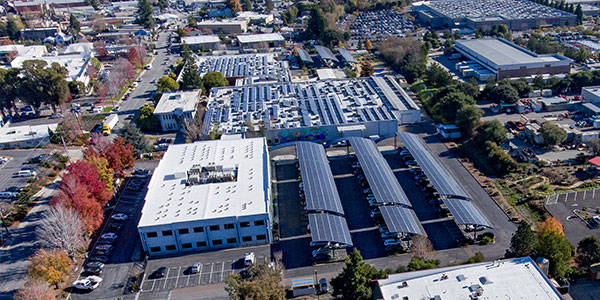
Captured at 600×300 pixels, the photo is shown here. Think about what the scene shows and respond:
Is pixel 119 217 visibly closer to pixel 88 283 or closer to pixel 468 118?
pixel 88 283

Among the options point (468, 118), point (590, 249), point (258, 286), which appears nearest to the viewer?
point (258, 286)

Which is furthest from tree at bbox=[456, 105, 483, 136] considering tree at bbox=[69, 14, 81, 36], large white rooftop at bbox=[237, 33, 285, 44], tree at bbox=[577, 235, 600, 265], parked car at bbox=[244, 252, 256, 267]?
tree at bbox=[69, 14, 81, 36]

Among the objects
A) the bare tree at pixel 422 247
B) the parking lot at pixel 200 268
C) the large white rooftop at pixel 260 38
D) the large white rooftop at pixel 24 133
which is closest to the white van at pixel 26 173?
the large white rooftop at pixel 24 133

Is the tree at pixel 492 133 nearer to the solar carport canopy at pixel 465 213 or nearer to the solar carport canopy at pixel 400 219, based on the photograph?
the solar carport canopy at pixel 465 213

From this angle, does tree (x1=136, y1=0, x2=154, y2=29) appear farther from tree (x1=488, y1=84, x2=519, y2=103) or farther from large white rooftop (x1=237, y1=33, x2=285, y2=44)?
tree (x1=488, y1=84, x2=519, y2=103)

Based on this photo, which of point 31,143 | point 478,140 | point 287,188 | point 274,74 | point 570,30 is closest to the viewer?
point 287,188

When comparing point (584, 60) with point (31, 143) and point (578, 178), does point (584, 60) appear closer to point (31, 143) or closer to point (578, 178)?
point (578, 178)

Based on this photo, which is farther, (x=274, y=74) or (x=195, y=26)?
(x=195, y=26)

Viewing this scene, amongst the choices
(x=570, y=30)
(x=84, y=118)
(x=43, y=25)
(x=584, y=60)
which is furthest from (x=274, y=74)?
(x=43, y=25)

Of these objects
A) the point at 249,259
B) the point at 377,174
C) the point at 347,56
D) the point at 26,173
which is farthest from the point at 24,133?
the point at 347,56
